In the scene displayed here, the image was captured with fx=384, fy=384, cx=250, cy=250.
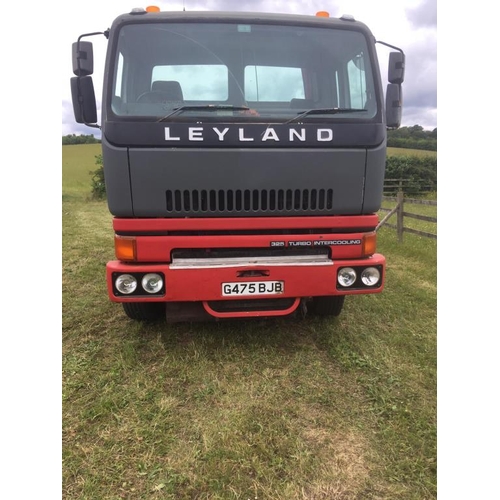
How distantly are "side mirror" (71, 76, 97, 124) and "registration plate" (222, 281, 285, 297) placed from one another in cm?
159

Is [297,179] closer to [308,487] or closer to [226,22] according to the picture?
[226,22]

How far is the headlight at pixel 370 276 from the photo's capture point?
2.93 metres

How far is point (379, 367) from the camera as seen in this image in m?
2.90

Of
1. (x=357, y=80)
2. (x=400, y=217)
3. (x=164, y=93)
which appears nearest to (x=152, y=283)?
(x=164, y=93)

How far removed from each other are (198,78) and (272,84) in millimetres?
539

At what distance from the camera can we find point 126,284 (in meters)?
2.75

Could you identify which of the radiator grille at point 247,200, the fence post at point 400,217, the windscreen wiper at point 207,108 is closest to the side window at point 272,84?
the windscreen wiper at point 207,108

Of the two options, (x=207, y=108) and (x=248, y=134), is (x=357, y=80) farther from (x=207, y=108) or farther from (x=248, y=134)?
(x=207, y=108)

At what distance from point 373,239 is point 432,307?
1693 millimetres

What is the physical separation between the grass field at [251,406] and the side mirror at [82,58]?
212 cm

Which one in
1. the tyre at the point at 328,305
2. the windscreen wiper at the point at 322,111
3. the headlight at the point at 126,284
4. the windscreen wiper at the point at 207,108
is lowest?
the tyre at the point at 328,305

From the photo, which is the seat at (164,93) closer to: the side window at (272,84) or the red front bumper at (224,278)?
the side window at (272,84)

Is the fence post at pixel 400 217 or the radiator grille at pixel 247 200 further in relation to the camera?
the fence post at pixel 400 217

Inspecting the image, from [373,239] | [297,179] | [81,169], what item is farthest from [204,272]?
[81,169]
